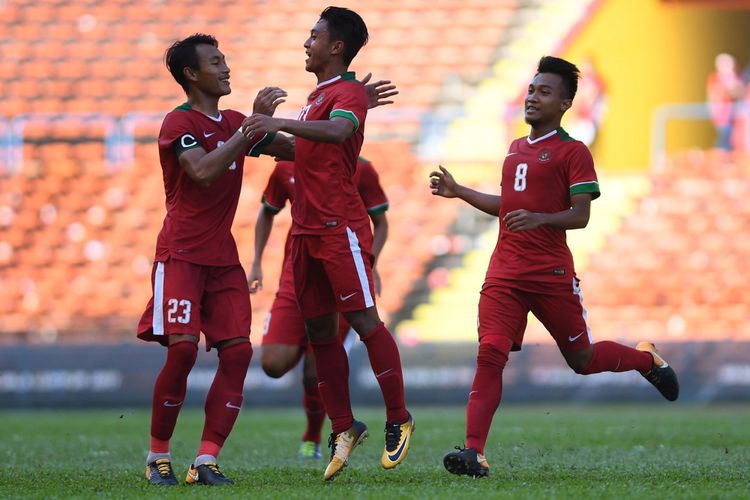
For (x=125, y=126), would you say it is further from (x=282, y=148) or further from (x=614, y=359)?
(x=614, y=359)

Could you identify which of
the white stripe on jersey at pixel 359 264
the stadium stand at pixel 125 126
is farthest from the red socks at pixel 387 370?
the stadium stand at pixel 125 126

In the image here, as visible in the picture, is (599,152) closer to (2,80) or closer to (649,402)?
(649,402)

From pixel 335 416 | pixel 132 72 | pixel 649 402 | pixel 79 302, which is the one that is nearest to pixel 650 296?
pixel 649 402

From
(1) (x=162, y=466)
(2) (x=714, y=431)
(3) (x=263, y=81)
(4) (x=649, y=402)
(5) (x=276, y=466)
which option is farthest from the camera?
(3) (x=263, y=81)

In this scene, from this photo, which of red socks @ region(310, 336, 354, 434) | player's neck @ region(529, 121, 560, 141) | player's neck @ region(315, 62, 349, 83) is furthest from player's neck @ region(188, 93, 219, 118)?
player's neck @ region(529, 121, 560, 141)

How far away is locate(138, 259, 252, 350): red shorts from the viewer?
236 inches

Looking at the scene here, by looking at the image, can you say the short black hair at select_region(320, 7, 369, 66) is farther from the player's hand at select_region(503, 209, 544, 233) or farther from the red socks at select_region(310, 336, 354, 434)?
the red socks at select_region(310, 336, 354, 434)

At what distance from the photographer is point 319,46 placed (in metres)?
6.27

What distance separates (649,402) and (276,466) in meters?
8.19

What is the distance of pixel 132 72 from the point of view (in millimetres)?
20375

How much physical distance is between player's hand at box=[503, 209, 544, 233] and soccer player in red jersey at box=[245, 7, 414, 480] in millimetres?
752

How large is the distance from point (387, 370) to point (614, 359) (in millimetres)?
1388

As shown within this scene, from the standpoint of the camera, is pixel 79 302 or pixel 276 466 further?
pixel 79 302

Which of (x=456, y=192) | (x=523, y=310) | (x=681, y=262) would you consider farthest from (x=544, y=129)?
(x=681, y=262)
